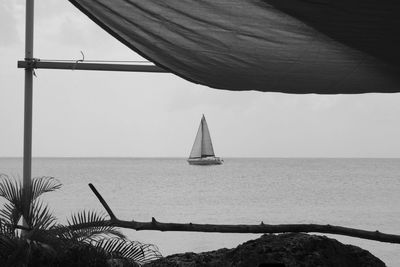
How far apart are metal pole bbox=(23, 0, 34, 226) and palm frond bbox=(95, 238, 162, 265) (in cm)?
55

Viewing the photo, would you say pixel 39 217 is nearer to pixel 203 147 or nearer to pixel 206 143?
pixel 206 143

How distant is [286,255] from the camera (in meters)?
2.28

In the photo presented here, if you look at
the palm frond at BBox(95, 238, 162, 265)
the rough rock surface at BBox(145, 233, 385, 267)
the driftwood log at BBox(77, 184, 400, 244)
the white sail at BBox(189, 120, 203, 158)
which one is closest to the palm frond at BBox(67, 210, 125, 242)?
the palm frond at BBox(95, 238, 162, 265)

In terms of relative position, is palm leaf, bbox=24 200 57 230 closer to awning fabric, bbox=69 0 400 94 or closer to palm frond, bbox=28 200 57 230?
palm frond, bbox=28 200 57 230

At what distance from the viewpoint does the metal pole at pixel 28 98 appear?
3.45 m

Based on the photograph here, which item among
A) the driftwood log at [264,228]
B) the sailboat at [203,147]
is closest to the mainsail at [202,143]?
the sailboat at [203,147]

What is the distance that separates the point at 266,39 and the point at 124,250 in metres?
1.67

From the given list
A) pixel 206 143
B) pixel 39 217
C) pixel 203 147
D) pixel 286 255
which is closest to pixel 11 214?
pixel 39 217

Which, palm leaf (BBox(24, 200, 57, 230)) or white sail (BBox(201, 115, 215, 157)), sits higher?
white sail (BBox(201, 115, 215, 157))

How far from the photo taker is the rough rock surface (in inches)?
89.9

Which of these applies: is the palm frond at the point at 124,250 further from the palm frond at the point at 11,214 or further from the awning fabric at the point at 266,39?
the awning fabric at the point at 266,39

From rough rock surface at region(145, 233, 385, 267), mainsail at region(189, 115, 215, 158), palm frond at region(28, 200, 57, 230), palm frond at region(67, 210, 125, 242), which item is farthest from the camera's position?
mainsail at region(189, 115, 215, 158)

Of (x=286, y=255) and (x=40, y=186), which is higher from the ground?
(x=40, y=186)

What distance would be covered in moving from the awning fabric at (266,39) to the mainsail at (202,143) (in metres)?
44.0
